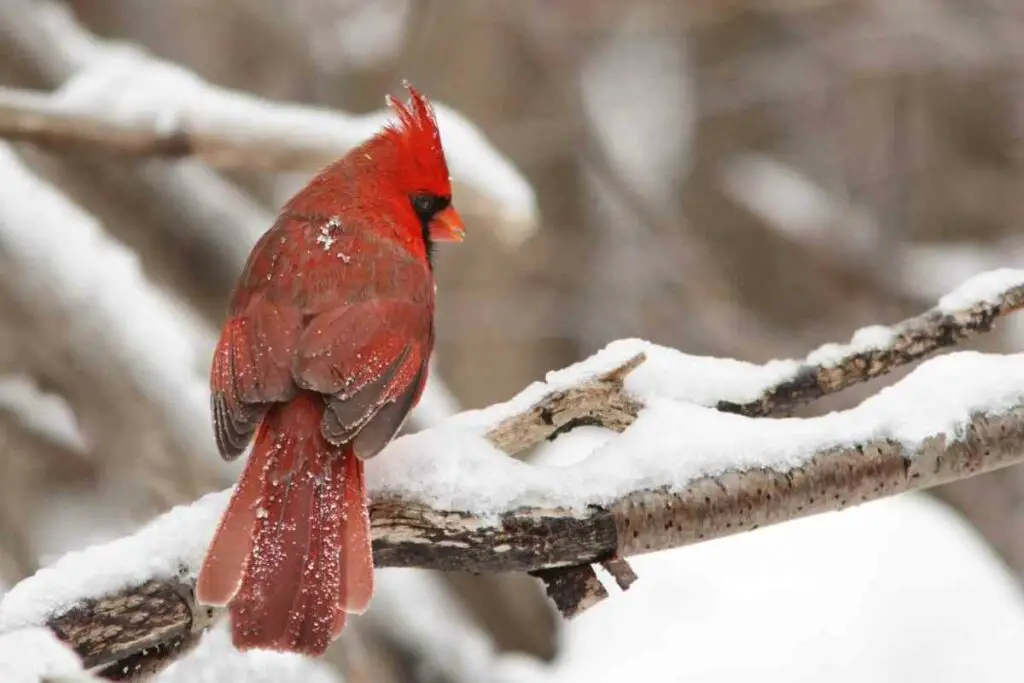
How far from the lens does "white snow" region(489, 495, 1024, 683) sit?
2.60 meters

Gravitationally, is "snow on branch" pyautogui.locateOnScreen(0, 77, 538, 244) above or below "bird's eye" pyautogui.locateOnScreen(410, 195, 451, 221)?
above

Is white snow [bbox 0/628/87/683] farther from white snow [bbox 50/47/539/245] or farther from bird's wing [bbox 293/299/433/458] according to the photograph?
white snow [bbox 50/47/539/245]

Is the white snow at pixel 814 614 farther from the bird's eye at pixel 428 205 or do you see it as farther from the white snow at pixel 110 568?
the white snow at pixel 110 568

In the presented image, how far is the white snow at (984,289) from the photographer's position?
1.86 metres

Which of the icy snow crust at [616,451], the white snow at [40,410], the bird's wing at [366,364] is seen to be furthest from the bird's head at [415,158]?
the white snow at [40,410]

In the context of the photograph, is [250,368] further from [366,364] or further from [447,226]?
[447,226]

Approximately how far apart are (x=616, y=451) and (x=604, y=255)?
14.3 ft

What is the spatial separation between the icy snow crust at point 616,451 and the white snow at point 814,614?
100cm

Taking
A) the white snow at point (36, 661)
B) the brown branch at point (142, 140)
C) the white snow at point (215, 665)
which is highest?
the brown branch at point (142, 140)

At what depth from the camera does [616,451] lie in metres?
1.69

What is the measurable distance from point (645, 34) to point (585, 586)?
5.47m

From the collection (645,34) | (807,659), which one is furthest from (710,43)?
(807,659)

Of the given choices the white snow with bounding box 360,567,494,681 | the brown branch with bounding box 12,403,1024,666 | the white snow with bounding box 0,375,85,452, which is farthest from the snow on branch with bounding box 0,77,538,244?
the brown branch with bounding box 12,403,1024,666

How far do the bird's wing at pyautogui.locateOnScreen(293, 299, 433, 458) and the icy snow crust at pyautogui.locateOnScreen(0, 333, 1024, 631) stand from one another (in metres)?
0.06
